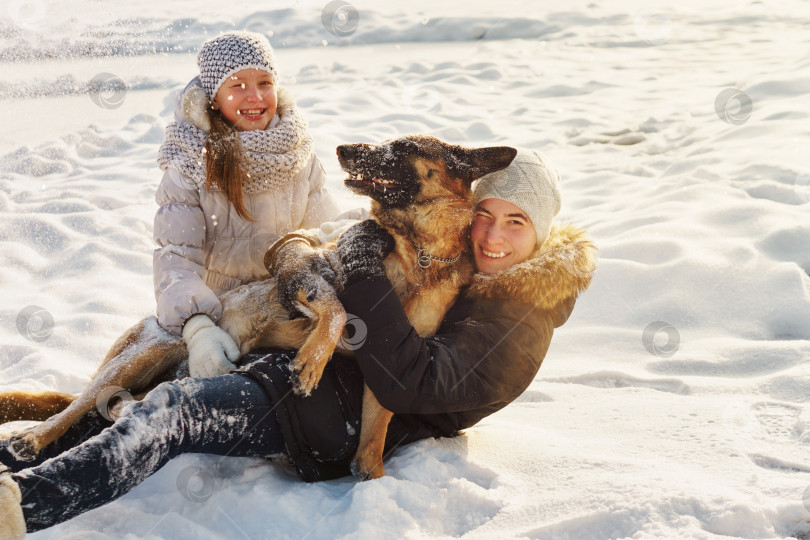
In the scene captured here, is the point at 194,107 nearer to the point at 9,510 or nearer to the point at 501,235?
the point at 501,235

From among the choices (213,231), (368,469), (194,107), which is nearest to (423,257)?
(368,469)

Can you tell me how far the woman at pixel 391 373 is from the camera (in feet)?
7.14

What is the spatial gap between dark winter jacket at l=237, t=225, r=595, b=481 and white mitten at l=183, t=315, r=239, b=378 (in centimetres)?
20

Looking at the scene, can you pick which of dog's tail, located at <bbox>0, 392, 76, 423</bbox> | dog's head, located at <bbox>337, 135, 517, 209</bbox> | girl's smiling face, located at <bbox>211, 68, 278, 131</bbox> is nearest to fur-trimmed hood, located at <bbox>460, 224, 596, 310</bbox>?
dog's head, located at <bbox>337, 135, 517, 209</bbox>

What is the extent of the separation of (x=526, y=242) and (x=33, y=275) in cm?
415

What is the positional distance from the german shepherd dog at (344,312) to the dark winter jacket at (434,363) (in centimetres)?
9

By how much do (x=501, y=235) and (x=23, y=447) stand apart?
82.3 inches

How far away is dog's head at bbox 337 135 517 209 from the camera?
8.30 feet

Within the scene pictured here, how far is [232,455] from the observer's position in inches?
97.7

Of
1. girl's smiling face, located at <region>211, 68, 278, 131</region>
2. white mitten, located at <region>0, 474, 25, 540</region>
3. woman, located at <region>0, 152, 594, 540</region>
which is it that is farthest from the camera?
girl's smiling face, located at <region>211, 68, 278, 131</region>

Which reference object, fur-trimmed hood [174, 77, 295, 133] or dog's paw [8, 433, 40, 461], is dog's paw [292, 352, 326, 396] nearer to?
dog's paw [8, 433, 40, 461]

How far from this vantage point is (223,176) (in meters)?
3.02

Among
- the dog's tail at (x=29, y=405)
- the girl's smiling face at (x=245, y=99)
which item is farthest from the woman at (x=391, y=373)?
the girl's smiling face at (x=245, y=99)

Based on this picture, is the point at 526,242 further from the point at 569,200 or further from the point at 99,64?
the point at 99,64
